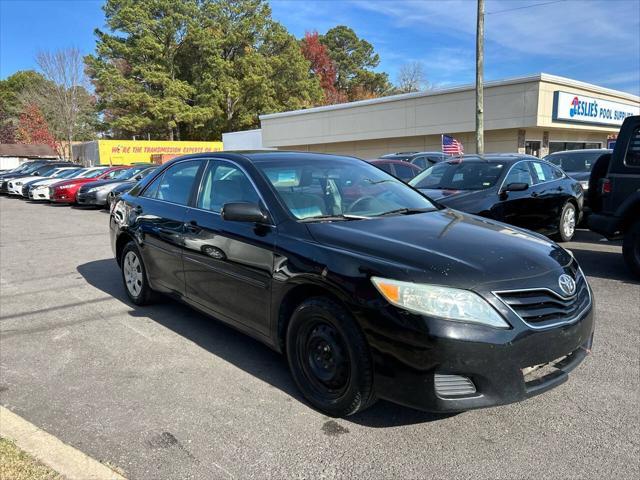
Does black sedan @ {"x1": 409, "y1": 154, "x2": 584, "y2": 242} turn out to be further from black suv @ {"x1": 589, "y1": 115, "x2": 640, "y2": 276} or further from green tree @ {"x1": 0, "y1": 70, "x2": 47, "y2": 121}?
green tree @ {"x1": 0, "y1": 70, "x2": 47, "y2": 121}

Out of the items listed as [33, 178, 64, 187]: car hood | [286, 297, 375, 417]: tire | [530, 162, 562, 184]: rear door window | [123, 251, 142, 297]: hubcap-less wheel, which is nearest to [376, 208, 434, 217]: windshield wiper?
[286, 297, 375, 417]: tire

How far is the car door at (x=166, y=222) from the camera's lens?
4.44 metres

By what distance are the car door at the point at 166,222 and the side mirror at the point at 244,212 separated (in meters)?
1.06

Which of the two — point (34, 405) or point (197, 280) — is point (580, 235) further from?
point (34, 405)

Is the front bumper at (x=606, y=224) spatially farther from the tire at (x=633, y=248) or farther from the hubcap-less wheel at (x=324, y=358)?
the hubcap-less wheel at (x=324, y=358)

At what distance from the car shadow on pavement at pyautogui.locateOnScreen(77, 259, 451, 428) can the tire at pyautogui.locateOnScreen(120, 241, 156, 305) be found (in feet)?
0.41

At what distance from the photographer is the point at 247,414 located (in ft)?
10.3

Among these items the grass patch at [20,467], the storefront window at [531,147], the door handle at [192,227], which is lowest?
the grass patch at [20,467]

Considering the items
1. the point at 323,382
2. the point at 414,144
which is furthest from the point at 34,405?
the point at 414,144

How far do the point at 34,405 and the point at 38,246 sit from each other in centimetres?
701

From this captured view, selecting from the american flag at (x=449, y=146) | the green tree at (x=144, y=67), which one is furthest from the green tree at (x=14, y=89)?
the american flag at (x=449, y=146)

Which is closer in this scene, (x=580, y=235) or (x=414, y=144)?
(x=580, y=235)

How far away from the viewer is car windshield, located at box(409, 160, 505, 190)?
7.66 metres

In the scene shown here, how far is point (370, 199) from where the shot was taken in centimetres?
394
